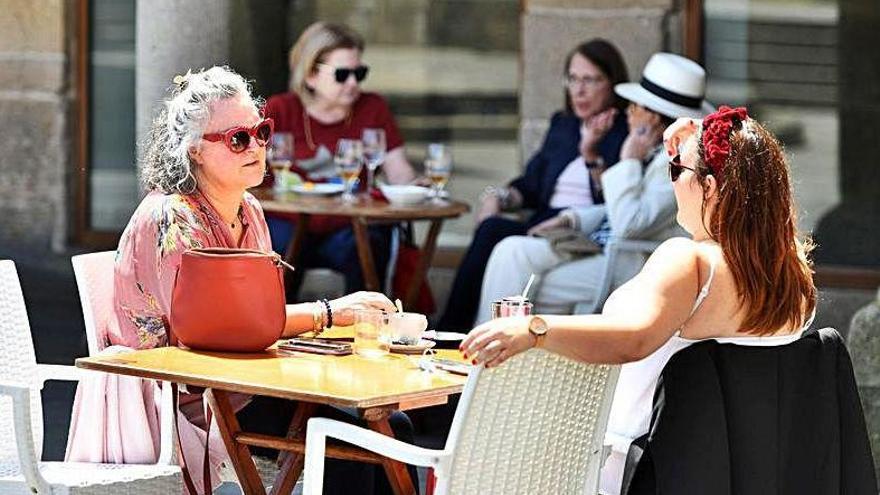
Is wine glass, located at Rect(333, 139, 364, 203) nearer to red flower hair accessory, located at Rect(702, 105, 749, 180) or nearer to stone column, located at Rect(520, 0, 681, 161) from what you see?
stone column, located at Rect(520, 0, 681, 161)

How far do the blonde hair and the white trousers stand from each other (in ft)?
3.64

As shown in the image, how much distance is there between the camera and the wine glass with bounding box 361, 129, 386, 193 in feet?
25.9

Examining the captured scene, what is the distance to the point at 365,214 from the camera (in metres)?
7.27

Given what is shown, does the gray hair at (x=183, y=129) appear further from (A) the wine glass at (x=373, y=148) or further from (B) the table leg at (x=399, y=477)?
(A) the wine glass at (x=373, y=148)

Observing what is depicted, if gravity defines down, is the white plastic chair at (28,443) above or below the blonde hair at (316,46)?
below

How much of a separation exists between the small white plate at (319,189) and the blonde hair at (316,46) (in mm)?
520

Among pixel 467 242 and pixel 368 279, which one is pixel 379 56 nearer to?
pixel 467 242

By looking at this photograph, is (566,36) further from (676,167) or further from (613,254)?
(676,167)

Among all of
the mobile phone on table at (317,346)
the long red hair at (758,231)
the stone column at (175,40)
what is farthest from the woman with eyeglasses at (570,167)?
the long red hair at (758,231)

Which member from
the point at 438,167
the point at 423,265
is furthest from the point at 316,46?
the point at 423,265

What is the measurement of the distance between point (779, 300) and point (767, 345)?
0.10 m

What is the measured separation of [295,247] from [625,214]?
A: 1.37 m

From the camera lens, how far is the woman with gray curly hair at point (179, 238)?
4.50 meters

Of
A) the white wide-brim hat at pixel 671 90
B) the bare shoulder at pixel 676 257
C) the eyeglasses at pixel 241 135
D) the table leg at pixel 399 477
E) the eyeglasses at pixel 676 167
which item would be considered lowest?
the table leg at pixel 399 477
